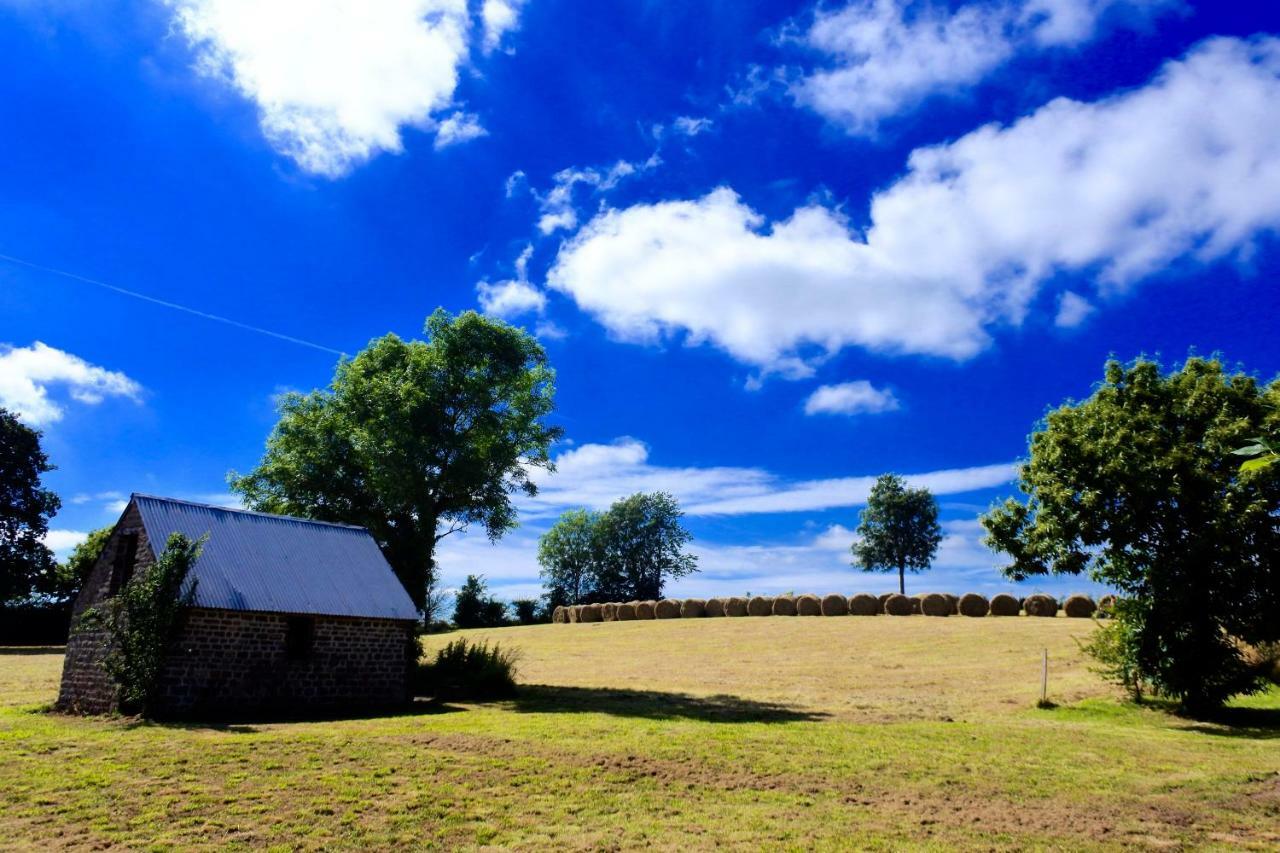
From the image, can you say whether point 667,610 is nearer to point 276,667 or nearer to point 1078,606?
point 1078,606

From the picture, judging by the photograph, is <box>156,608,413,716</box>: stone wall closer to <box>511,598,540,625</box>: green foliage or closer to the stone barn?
the stone barn

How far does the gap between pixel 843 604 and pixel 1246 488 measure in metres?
34.3

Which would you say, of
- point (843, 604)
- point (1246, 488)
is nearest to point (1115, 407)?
point (1246, 488)

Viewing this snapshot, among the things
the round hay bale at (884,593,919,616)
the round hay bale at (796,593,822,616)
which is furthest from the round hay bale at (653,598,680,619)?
the round hay bale at (884,593,919,616)

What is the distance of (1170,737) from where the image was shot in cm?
1881

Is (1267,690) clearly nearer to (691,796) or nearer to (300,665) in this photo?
(691,796)

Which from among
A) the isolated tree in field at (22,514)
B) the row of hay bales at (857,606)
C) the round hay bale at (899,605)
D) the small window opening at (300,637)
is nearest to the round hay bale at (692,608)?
the row of hay bales at (857,606)

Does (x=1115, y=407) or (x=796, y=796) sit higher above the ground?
(x=1115, y=407)

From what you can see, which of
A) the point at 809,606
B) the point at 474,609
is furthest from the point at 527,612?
the point at 809,606

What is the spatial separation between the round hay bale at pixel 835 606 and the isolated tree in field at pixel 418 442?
87.0 ft

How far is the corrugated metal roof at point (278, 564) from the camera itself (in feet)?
74.9

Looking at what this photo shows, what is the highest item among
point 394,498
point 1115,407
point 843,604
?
point 1115,407

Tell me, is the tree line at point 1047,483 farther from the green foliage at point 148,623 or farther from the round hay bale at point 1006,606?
the round hay bale at point 1006,606

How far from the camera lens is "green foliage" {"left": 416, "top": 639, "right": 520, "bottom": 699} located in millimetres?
27312
